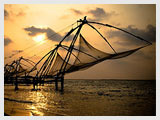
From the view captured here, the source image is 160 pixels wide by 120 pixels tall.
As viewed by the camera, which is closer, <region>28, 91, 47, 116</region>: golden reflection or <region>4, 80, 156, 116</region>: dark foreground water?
<region>28, 91, 47, 116</region>: golden reflection

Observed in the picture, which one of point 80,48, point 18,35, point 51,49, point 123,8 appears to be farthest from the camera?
point 51,49

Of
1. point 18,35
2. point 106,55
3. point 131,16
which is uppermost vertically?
point 131,16

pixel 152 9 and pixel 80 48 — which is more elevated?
pixel 152 9

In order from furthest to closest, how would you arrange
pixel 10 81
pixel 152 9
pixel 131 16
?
pixel 10 81 < pixel 131 16 < pixel 152 9

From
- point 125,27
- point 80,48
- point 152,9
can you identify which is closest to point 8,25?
point 80,48

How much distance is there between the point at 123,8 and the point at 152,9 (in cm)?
139

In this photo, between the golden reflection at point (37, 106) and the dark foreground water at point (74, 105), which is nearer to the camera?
the golden reflection at point (37, 106)

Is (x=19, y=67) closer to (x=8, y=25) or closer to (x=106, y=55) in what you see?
(x=8, y=25)

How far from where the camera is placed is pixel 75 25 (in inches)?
437

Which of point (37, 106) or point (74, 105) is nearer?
point (37, 106)

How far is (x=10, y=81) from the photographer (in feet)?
69.6

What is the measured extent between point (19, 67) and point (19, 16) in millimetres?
15127

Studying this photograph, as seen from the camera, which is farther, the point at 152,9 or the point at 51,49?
the point at 51,49

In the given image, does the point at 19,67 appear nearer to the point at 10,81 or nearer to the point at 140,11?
the point at 10,81
